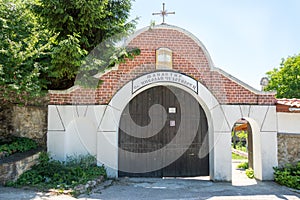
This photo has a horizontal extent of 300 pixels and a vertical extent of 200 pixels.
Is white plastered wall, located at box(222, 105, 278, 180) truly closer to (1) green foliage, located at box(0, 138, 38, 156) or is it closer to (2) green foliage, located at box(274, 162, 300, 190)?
(2) green foliage, located at box(274, 162, 300, 190)

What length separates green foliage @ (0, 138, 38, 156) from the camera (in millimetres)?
7965

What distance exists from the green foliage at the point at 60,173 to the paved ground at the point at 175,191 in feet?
1.37

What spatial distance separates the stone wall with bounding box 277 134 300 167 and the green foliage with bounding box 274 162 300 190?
0.23m

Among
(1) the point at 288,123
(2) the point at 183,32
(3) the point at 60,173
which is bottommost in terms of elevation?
(3) the point at 60,173

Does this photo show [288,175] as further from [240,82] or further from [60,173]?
[60,173]

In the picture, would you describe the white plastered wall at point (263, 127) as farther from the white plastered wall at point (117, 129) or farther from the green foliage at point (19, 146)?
the green foliage at point (19, 146)

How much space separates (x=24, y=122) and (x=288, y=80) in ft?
59.6

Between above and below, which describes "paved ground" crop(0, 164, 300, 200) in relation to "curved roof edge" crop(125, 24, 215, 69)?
below

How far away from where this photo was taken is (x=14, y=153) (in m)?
8.15

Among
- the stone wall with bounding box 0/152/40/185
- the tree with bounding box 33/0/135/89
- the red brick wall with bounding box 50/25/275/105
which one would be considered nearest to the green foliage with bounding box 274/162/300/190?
the red brick wall with bounding box 50/25/275/105

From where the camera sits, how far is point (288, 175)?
8.52 meters

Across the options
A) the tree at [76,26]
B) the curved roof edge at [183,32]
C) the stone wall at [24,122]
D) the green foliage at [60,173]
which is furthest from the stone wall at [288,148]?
the stone wall at [24,122]

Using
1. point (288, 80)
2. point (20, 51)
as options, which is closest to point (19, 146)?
point (20, 51)

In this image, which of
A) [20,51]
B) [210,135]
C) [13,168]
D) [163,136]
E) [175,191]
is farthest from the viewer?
[163,136]
